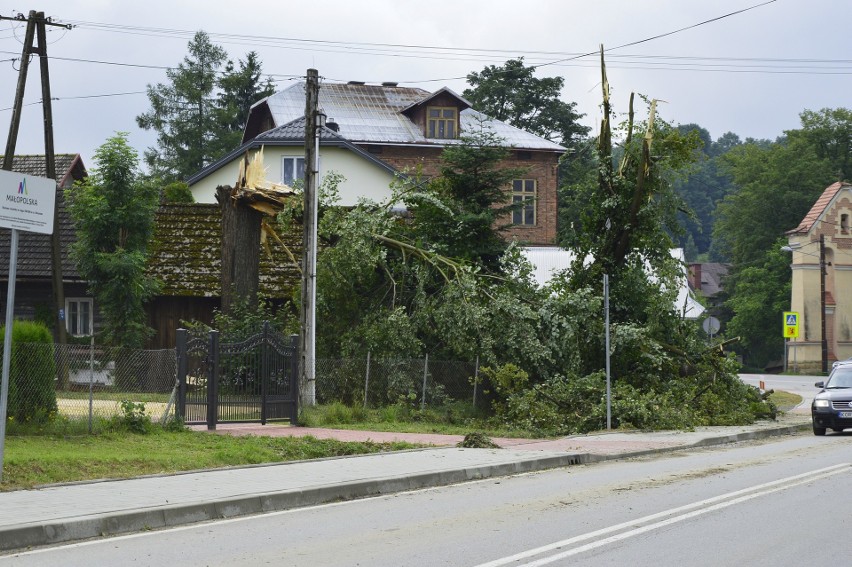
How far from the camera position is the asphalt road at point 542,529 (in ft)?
28.2

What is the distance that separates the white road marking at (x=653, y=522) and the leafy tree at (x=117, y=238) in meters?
20.3

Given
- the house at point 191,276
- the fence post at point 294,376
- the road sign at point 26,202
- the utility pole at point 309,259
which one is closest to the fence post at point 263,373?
the fence post at point 294,376

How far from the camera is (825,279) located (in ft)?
230

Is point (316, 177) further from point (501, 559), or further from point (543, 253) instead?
point (543, 253)

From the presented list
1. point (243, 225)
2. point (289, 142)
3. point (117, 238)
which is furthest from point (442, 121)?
point (243, 225)

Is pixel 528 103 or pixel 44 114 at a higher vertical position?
pixel 528 103

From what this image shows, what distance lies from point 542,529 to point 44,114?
81.6ft

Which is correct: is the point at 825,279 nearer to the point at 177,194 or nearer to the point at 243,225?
the point at 177,194

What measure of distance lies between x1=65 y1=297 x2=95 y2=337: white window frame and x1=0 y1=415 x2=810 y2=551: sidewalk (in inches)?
624

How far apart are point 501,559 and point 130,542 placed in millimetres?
3336

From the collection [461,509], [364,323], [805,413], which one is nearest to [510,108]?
[805,413]

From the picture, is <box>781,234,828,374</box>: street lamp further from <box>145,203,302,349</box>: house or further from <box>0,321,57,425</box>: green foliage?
<box>0,321,57,425</box>: green foliage

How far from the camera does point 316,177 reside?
2388cm

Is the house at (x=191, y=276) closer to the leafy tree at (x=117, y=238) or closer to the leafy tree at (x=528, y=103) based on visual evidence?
the leafy tree at (x=117, y=238)
